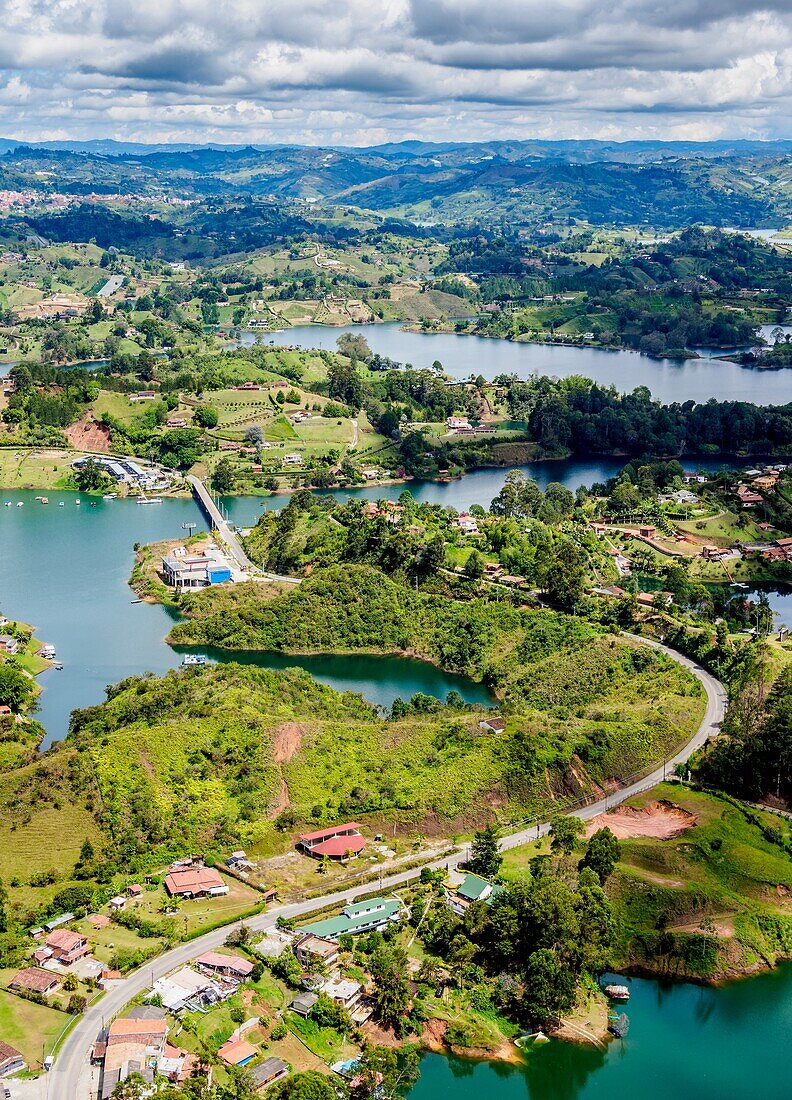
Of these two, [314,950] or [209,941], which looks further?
[209,941]

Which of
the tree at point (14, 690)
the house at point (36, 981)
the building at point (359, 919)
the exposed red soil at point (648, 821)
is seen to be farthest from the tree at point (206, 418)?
the house at point (36, 981)

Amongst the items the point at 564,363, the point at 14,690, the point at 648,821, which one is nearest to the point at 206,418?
the point at 14,690

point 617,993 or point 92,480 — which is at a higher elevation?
point 92,480

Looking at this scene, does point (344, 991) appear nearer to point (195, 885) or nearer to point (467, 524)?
point (195, 885)

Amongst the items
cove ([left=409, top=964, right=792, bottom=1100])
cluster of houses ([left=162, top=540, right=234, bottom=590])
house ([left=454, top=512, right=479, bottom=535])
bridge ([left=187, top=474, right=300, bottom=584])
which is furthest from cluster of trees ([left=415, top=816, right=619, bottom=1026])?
house ([left=454, top=512, right=479, bottom=535])

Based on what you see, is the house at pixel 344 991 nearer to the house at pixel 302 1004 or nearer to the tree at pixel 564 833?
the house at pixel 302 1004

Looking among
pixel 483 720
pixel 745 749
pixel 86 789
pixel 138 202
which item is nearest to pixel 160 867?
pixel 86 789

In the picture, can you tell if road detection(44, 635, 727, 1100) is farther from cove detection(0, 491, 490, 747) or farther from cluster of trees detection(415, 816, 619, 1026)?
cove detection(0, 491, 490, 747)
